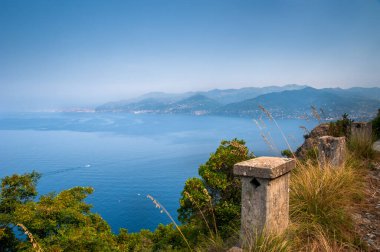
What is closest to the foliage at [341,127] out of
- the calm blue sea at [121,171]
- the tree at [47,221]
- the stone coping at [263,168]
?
the stone coping at [263,168]

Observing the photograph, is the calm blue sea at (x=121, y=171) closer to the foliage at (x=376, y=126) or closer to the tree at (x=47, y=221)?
the foliage at (x=376, y=126)

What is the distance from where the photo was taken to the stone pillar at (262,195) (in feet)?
11.3

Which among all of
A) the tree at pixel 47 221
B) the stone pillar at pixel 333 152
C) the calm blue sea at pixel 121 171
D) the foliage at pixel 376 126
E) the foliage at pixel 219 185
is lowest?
the calm blue sea at pixel 121 171

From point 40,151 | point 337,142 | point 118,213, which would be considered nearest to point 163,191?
→ point 118,213

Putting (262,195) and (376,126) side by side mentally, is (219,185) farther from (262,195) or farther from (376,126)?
(376,126)

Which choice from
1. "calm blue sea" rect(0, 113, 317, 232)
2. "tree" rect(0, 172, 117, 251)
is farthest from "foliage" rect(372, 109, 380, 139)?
"calm blue sea" rect(0, 113, 317, 232)

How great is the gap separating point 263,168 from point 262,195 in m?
0.35

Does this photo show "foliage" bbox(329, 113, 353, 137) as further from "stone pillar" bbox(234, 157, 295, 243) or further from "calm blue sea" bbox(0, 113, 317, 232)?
"calm blue sea" bbox(0, 113, 317, 232)

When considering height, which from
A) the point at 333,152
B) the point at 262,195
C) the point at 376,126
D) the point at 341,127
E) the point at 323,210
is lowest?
the point at 376,126

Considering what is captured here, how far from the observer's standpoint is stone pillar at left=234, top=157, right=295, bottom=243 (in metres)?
3.44

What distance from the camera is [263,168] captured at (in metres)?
3.39

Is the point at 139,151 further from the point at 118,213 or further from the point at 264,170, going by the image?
the point at 264,170

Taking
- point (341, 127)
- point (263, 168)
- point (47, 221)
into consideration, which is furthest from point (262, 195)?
point (47, 221)

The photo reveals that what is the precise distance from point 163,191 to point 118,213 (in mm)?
12622
